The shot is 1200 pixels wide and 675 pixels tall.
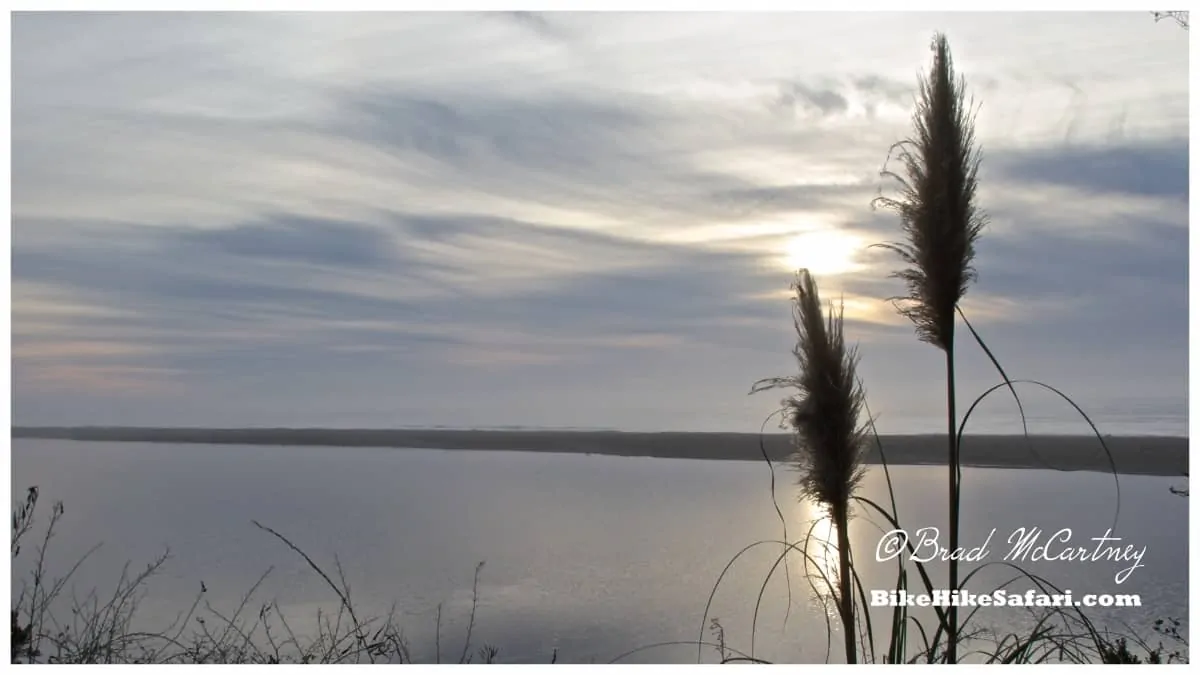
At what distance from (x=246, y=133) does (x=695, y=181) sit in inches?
59.8

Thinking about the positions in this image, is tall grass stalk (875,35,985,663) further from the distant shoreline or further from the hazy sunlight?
the distant shoreline

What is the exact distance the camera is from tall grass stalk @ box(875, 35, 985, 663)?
2.17 meters

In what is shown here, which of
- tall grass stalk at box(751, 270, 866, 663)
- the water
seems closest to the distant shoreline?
the water

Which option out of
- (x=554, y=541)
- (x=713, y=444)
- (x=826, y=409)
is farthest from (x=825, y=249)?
(x=713, y=444)

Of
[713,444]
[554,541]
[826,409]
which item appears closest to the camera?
[826,409]

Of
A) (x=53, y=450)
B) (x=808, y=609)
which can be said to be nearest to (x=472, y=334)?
(x=808, y=609)

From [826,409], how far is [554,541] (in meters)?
3.93

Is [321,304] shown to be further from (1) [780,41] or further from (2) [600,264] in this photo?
(1) [780,41]

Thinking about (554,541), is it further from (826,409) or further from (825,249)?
(826,409)

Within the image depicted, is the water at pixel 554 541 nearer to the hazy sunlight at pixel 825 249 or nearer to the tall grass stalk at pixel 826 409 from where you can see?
the tall grass stalk at pixel 826 409

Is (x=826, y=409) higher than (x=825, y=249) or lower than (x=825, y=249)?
lower

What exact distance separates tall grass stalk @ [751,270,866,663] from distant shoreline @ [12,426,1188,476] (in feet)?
11.9

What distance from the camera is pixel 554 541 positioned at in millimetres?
5879

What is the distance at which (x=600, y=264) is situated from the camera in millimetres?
4203
